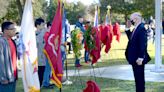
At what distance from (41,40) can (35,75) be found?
334 centimetres

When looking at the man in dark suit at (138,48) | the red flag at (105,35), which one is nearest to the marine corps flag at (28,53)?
the man in dark suit at (138,48)

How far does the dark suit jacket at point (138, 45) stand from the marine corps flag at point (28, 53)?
8.15 ft

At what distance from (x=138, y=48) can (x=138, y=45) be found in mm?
61

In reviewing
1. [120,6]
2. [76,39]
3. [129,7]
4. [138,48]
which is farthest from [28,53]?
[120,6]

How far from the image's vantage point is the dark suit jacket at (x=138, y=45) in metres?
8.22

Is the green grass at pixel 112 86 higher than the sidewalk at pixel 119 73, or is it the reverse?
the sidewalk at pixel 119 73

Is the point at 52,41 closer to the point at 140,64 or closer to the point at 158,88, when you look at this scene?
the point at 140,64

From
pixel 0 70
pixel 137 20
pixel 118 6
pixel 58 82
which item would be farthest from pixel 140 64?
pixel 118 6

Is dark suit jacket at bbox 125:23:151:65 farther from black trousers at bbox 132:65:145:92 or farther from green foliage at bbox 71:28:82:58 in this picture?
green foliage at bbox 71:28:82:58

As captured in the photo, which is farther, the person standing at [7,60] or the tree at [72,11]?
the tree at [72,11]

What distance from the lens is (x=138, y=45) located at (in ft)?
27.3

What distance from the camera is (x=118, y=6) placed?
62.3 m

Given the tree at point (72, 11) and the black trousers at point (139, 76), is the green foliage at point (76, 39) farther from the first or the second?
the tree at point (72, 11)

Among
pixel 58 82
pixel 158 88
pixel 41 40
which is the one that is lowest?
pixel 158 88
